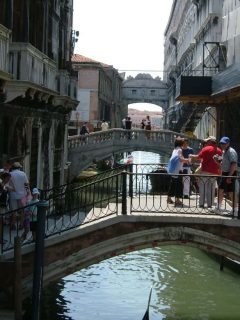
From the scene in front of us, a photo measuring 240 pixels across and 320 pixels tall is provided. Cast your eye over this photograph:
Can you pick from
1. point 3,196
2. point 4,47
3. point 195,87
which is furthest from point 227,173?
point 195,87

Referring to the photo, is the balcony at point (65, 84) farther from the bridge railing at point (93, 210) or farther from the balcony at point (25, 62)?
the bridge railing at point (93, 210)

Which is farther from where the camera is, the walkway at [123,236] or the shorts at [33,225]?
the walkway at [123,236]

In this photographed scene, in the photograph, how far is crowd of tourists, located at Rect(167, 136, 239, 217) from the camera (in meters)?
9.70

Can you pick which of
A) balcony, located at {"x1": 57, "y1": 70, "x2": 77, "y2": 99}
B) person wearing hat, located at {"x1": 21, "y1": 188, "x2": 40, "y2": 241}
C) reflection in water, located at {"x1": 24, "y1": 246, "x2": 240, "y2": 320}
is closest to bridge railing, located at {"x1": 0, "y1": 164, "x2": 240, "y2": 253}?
person wearing hat, located at {"x1": 21, "y1": 188, "x2": 40, "y2": 241}

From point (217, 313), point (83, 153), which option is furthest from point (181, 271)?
point (83, 153)

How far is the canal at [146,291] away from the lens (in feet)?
37.2

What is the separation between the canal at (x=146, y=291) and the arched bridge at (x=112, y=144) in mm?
9980

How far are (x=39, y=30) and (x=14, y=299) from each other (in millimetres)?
8249

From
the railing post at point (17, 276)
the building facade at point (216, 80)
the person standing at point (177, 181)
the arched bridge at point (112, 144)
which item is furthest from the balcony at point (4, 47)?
the arched bridge at point (112, 144)

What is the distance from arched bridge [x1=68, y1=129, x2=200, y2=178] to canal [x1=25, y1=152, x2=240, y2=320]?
998 centimetres

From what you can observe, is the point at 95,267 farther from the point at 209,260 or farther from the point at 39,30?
the point at 39,30

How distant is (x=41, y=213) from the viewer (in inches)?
344

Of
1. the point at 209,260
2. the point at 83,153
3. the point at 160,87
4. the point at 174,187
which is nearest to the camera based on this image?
the point at 174,187

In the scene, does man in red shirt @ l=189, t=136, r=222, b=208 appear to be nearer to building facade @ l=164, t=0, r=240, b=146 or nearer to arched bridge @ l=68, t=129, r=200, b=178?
building facade @ l=164, t=0, r=240, b=146
